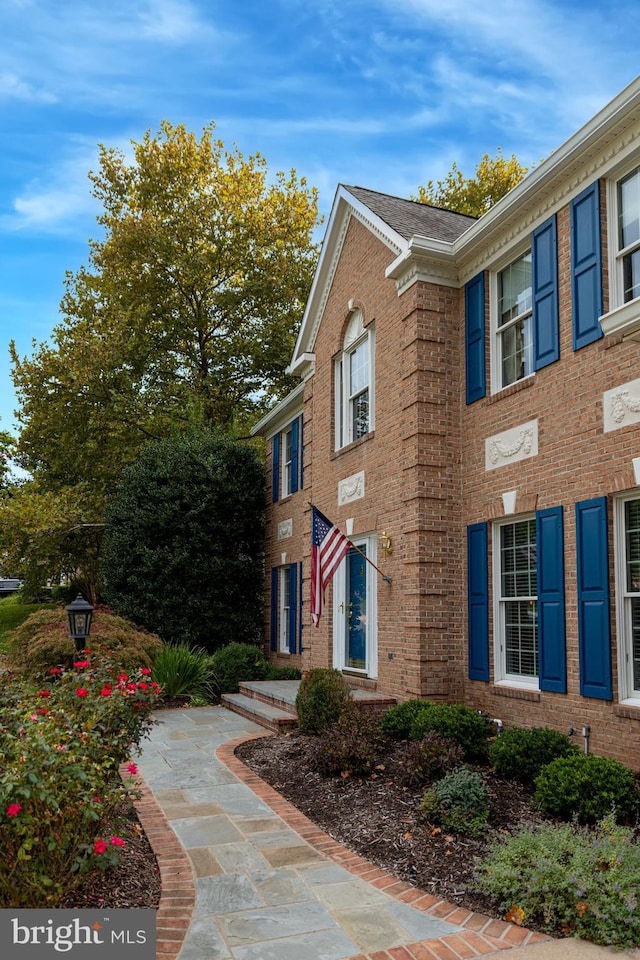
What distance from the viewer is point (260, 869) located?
17.5 feet

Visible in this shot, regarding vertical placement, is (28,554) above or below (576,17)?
below

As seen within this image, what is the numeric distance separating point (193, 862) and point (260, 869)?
501 millimetres

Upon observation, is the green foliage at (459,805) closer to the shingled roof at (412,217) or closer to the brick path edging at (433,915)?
the brick path edging at (433,915)

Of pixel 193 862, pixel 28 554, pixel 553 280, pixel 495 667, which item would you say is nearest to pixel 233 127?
pixel 28 554

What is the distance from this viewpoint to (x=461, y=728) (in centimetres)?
789

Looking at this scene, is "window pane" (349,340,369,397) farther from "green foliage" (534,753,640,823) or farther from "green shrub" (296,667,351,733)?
"green foliage" (534,753,640,823)

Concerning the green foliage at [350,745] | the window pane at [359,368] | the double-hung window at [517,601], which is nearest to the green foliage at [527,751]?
the double-hung window at [517,601]

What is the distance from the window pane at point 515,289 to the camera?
351 inches

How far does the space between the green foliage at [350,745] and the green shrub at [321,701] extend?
20.4 inches

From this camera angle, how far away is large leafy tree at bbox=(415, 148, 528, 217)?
24.5 metres

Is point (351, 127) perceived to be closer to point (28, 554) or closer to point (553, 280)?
point (553, 280)

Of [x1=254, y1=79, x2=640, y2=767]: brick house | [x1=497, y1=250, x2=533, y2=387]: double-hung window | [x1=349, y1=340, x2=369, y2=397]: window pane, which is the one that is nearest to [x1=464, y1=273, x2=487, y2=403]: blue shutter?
[x1=254, y1=79, x2=640, y2=767]: brick house

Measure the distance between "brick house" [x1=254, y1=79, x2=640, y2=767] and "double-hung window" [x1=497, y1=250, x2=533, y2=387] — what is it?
0.09 ft

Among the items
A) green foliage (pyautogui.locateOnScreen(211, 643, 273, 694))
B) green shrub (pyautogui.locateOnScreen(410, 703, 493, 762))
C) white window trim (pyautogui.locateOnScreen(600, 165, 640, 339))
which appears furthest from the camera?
green foliage (pyautogui.locateOnScreen(211, 643, 273, 694))
